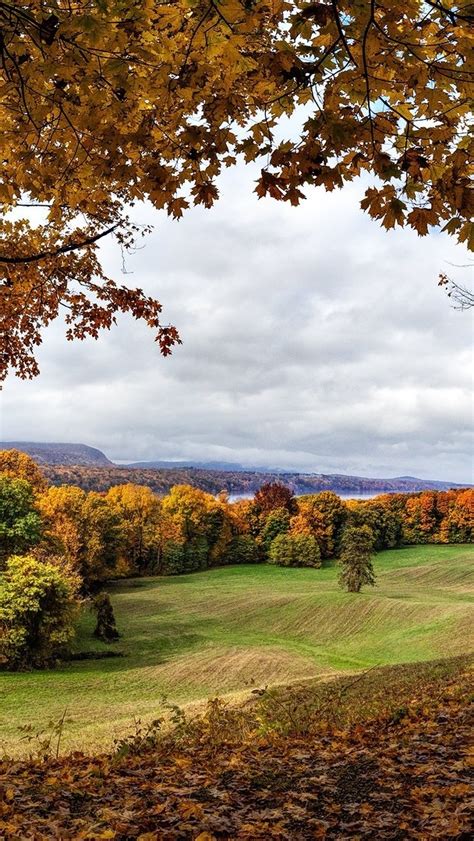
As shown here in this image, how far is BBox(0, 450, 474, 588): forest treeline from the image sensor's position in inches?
1922

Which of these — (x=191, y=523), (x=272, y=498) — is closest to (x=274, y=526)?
(x=272, y=498)

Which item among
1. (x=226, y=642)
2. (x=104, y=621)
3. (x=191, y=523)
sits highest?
(x=191, y=523)

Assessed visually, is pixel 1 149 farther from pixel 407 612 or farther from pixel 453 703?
pixel 407 612

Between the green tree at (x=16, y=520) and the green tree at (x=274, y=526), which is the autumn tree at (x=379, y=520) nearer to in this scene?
the green tree at (x=274, y=526)

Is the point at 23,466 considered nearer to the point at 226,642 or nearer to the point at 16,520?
the point at 16,520

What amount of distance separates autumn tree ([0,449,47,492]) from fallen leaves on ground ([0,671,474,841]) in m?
53.3

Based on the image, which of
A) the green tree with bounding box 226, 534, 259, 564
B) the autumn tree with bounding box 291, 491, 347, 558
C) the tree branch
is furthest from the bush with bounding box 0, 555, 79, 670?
the autumn tree with bounding box 291, 491, 347, 558

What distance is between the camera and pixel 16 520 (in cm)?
4109

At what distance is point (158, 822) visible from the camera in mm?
5027

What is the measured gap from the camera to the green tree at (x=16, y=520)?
40188mm

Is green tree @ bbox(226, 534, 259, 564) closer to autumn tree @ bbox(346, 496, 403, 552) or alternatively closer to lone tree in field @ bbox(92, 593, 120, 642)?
autumn tree @ bbox(346, 496, 403, 552)

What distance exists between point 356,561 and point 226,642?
17.2 meters

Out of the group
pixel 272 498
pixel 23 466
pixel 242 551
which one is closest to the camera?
pixel 23 466

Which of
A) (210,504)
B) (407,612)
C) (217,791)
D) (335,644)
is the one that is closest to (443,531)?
(210,504)
